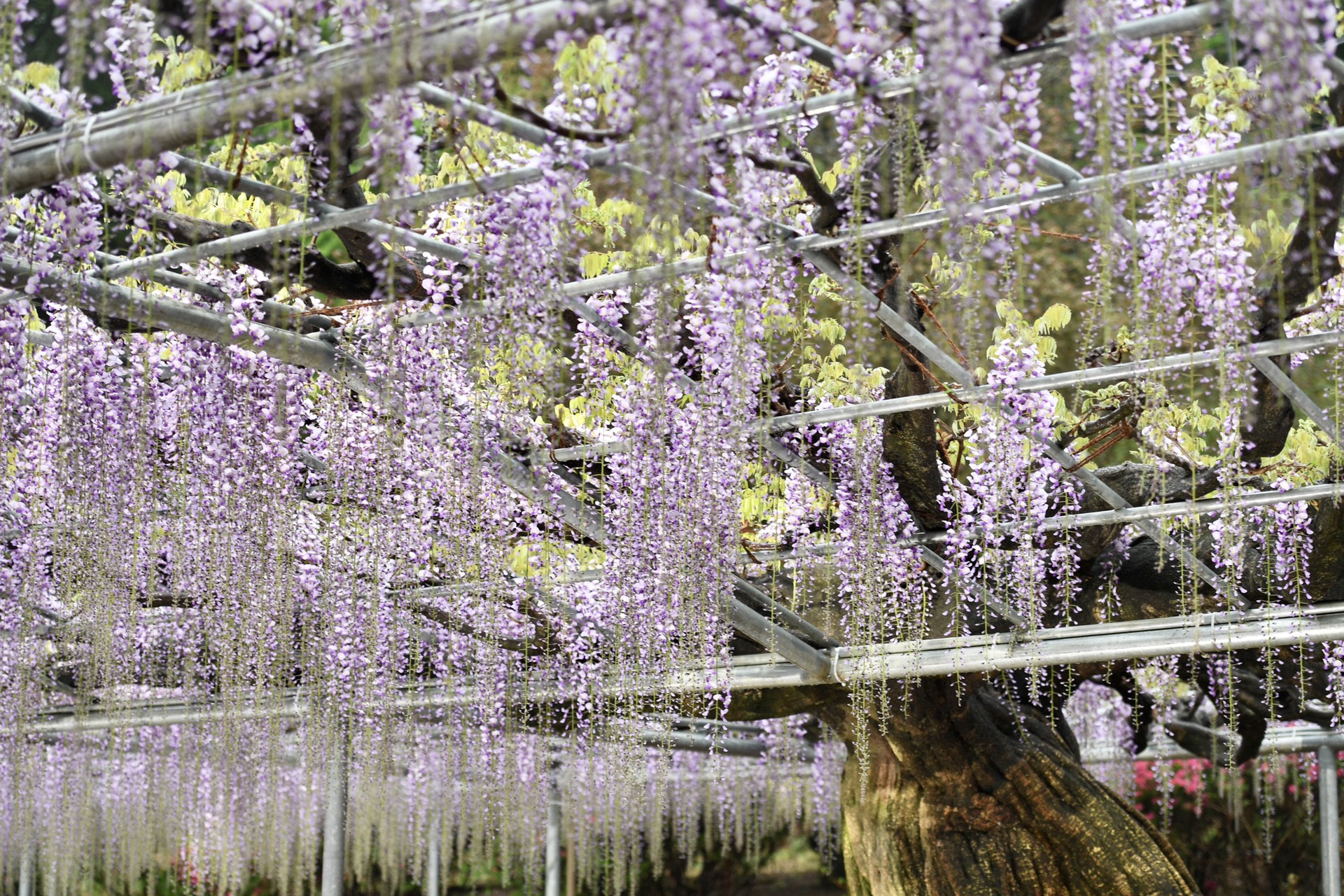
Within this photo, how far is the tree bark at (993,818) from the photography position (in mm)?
5930

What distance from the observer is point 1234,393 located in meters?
3.80

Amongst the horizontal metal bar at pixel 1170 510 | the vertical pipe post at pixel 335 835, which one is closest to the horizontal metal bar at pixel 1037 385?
the horizontal metal bar at pixel 1170 510

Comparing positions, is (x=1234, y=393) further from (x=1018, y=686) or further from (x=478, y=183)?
(x=1018, y=686)

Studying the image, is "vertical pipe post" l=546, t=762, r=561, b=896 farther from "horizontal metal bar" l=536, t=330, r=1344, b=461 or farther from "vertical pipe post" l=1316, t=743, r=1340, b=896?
"horizontal metal bar" l=536, t=330, r=1344, b=461

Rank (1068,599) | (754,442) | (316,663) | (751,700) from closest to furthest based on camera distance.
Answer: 1. (754,442)
2. (1068,599)
3. (316,663)
4. (751,700)

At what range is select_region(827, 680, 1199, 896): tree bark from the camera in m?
5.93

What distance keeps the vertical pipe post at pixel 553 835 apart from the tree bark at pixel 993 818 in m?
4.14

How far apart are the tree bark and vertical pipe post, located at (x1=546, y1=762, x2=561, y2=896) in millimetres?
4140

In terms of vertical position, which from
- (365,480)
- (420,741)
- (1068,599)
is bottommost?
(420,741)

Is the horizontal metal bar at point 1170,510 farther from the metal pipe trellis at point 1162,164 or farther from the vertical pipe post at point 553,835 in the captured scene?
the vertical pipe post at point 553,835

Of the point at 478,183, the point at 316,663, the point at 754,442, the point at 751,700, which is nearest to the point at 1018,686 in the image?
the point at 751,700

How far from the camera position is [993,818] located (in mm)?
5996

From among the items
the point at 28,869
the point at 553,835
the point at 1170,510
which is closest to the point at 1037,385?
the point at 1170,510

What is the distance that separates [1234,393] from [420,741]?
23.2 ft
